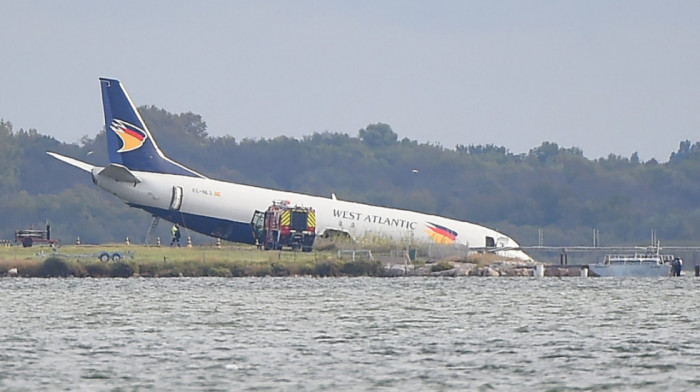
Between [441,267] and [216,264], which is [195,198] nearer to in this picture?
[216,264]

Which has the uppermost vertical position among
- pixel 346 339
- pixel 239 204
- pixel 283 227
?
pixel 239 204

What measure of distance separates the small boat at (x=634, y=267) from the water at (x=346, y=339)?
71.9ft

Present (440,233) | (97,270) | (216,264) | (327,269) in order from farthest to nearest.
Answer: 1. (440,233)
2. (327,269)
3. (216,264)
4. (97,270)

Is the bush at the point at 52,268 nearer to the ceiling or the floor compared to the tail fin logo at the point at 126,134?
nearer to the floor

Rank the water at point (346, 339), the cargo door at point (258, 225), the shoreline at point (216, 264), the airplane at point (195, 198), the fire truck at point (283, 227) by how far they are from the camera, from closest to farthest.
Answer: the water at point (346, 339), the shoreline at point (216, 264), the fire truck at point (283, 227), the cargo door at point (258, 225), the airplane at point (195, 198)

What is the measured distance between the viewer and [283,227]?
9219 cm

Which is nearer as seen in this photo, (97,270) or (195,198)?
(97,270)

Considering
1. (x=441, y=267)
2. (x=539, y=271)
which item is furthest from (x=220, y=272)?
(x=539, y=271)

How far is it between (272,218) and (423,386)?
59.6 meters

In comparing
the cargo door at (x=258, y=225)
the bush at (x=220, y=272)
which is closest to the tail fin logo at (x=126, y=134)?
the cargo door at (x=258, y=225)

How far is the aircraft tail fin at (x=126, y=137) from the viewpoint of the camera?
311 feet

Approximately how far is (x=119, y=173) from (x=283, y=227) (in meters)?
9.52

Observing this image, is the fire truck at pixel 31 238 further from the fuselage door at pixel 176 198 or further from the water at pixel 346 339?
the water at pixel 346 339

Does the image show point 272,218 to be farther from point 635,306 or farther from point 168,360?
point 168,360
